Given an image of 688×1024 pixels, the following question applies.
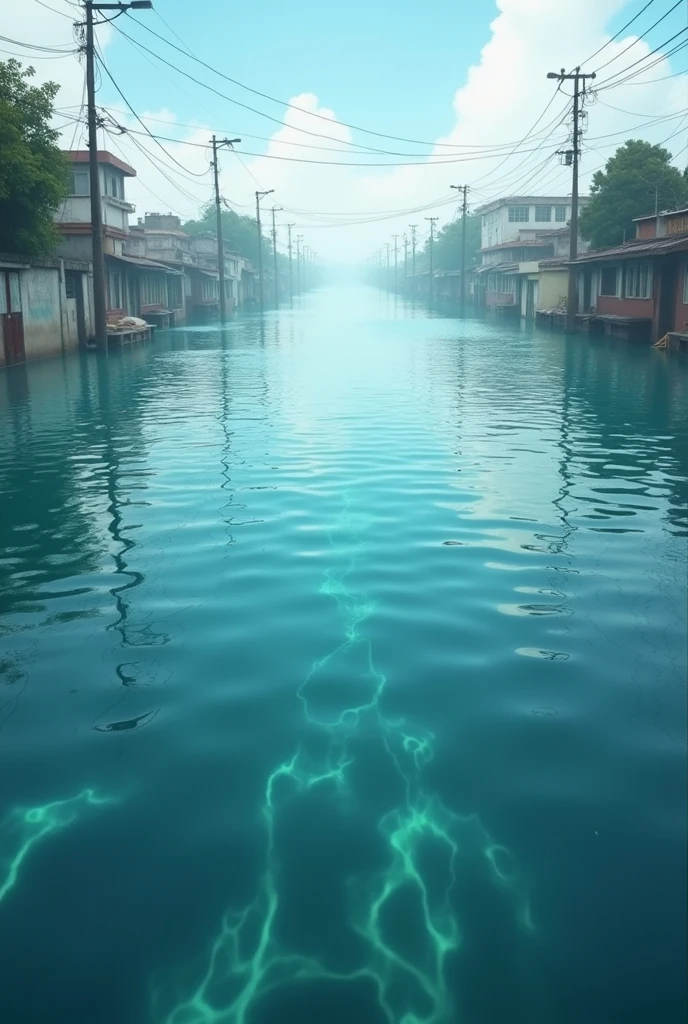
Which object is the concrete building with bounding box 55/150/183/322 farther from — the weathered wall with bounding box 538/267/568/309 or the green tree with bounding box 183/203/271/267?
the green tree with bounding box 183/203/271/267

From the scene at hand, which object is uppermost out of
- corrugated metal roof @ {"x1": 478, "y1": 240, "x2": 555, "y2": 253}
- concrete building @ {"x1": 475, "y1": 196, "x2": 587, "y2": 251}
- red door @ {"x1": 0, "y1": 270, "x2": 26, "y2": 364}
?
concrete building @ {"x1": 475, "y1": 196, "x2": 587, "y2": 251}

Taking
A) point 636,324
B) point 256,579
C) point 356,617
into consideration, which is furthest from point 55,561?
point 636,324

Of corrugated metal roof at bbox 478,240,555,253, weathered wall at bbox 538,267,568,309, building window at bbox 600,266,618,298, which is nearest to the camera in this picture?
building window at bbox 600,266,618,298

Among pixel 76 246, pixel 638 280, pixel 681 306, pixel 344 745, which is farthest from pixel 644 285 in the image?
pixel 344 745

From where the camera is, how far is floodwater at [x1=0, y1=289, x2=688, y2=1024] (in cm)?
411

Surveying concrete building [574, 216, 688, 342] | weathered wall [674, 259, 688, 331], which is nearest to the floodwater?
weathered wall [674, 259, 688, 331]

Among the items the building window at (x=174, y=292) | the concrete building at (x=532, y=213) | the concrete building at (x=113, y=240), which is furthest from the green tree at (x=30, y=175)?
the concrete building at (x=532, y=213)

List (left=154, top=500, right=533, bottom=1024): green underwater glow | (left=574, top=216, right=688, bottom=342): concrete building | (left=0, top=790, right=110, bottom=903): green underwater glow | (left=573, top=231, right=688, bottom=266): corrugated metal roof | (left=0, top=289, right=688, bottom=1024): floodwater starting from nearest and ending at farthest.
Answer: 1. (left=154, top=500, right=533, bottom=1024): green underwater glow
2. (left=0, top=289, right=688, bottom=1024): floodwater
3. (left=0, top=790, right=110, bottom=903): green underwater glow
4. (left=573, top=231, right=688, bottom=266): corrugated metal roof
5. (left=574, top=216, right=688, bottom=342): concrete building

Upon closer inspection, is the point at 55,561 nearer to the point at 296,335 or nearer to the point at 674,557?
the point at 674,557

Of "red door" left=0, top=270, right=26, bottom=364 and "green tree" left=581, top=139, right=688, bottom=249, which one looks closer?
"red door" left=0, top=270, right=26, bottom=364

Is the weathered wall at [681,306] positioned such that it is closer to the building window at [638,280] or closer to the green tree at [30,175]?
the building window at [638,280]

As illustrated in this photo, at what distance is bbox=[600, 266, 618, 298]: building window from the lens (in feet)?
147

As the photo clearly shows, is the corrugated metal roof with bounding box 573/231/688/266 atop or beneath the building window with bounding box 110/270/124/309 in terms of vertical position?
atop

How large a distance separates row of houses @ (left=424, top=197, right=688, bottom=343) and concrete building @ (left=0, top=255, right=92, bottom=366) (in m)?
20.9
